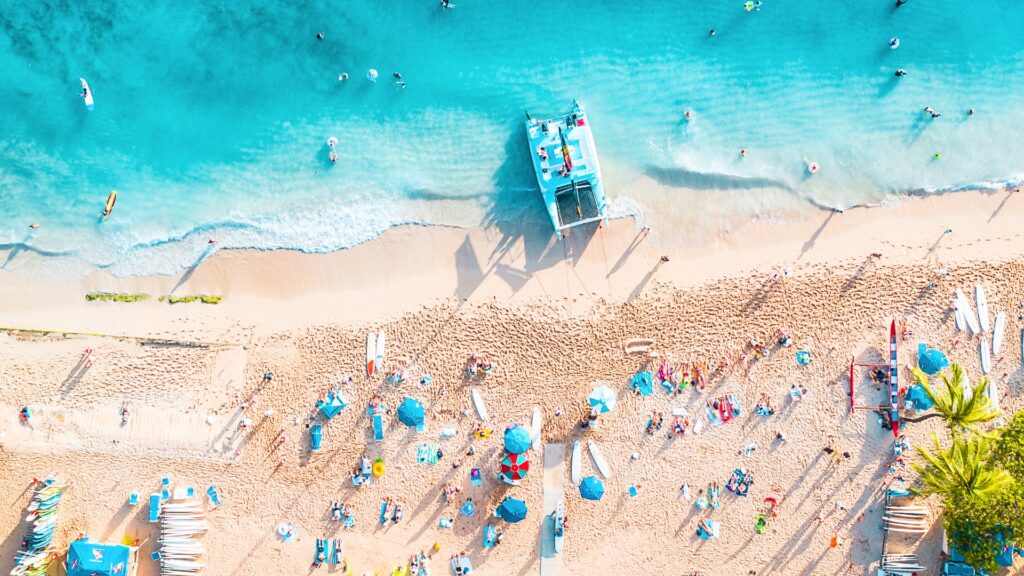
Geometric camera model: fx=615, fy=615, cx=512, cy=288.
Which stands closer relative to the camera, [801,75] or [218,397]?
[218,397]

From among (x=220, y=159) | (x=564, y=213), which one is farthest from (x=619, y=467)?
(x=220, y=159)

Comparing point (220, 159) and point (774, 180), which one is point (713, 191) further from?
point (220, 159)

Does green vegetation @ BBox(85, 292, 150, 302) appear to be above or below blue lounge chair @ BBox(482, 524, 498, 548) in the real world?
above

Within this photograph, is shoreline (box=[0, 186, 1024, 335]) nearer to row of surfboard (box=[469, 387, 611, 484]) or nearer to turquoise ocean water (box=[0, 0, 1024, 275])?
turquoise ocean water (box=[0, 0, 1024, 275])

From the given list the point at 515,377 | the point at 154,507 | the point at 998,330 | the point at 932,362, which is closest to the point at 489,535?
the point at 515,377

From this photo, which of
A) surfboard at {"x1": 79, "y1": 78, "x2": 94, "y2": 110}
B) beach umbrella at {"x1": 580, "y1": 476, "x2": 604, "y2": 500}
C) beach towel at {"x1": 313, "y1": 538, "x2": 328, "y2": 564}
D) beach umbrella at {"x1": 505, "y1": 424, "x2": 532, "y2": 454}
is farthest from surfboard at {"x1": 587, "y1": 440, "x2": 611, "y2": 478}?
surfboard at {"x1": 79, "y1": 78, "x2": 94, "y2": 110}

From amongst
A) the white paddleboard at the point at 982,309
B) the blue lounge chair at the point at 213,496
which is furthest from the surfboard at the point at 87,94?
the white paddleboard at the point at 982,309
